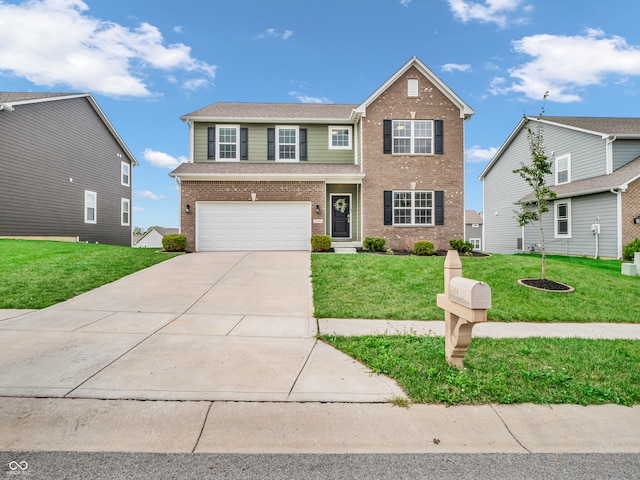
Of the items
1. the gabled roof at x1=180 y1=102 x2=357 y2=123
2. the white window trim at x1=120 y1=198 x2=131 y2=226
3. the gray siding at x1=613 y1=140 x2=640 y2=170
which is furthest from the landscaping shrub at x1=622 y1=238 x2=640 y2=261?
the white window trim at x1=120 y1=198 x2=131 y2=226

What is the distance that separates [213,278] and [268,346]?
5292mm

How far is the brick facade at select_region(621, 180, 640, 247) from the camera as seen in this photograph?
1548 centimetres

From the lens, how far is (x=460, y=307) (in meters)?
3.75

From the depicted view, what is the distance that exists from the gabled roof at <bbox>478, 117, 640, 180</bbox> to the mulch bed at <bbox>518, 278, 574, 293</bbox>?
10.7m

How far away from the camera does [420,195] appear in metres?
16.3

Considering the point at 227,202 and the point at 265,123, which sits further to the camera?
the point at 265,123

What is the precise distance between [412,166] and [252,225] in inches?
304

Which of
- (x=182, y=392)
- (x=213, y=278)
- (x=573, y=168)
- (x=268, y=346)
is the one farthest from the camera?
(x=573, y=168)

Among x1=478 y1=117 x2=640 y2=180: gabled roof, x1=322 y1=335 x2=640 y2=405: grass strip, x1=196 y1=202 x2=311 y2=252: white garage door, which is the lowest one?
x1=322 y1=335 x2=640 y2=405: grass strip

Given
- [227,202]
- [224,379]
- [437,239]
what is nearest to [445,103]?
[437,239]

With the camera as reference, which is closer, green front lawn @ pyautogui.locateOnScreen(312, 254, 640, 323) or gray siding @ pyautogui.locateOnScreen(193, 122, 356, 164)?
green front lawn @ pyautogui.locateOnScreen(312, 254, 640, 323)

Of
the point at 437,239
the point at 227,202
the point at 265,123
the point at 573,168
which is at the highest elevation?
the point at 265,123

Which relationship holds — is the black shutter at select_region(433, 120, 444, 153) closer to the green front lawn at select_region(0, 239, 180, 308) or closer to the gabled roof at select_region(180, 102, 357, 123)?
the gabled roof at select_region(180, 102, 357, 123)

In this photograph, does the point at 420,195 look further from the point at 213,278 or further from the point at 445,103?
the point at 213,278
